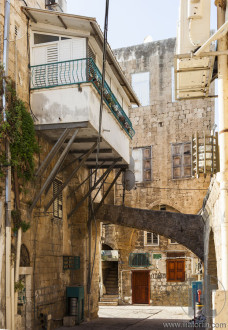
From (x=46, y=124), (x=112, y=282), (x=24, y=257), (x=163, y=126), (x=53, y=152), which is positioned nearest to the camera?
(x=24, y=257)

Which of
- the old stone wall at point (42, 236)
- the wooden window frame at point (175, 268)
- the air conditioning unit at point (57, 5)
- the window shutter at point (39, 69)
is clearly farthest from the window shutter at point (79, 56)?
the wooden window frame at point (175, 268)

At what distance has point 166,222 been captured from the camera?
1700cm

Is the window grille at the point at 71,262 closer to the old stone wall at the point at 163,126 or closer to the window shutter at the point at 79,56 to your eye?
the window shutter at the point at 79,56

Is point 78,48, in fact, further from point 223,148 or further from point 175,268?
point 175,268

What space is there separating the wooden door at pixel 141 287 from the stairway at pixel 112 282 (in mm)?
1570

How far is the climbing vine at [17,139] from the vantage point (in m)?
11.0

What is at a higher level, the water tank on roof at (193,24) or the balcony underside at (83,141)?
the water tank on roof at (193,24)

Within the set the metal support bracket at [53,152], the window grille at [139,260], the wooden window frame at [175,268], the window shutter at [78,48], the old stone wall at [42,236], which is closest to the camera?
the old stone wall at [42,236]

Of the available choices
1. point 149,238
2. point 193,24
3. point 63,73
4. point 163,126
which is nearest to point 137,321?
point 149,238

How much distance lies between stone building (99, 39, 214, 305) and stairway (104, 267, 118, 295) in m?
0.06

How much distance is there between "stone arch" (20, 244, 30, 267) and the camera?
12154mm

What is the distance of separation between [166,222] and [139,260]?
34.0ft

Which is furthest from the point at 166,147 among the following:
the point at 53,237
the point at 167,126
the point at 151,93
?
the point at 53,237

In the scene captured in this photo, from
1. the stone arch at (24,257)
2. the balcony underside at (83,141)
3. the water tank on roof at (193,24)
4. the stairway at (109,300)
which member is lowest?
the stairway at (109,300)
